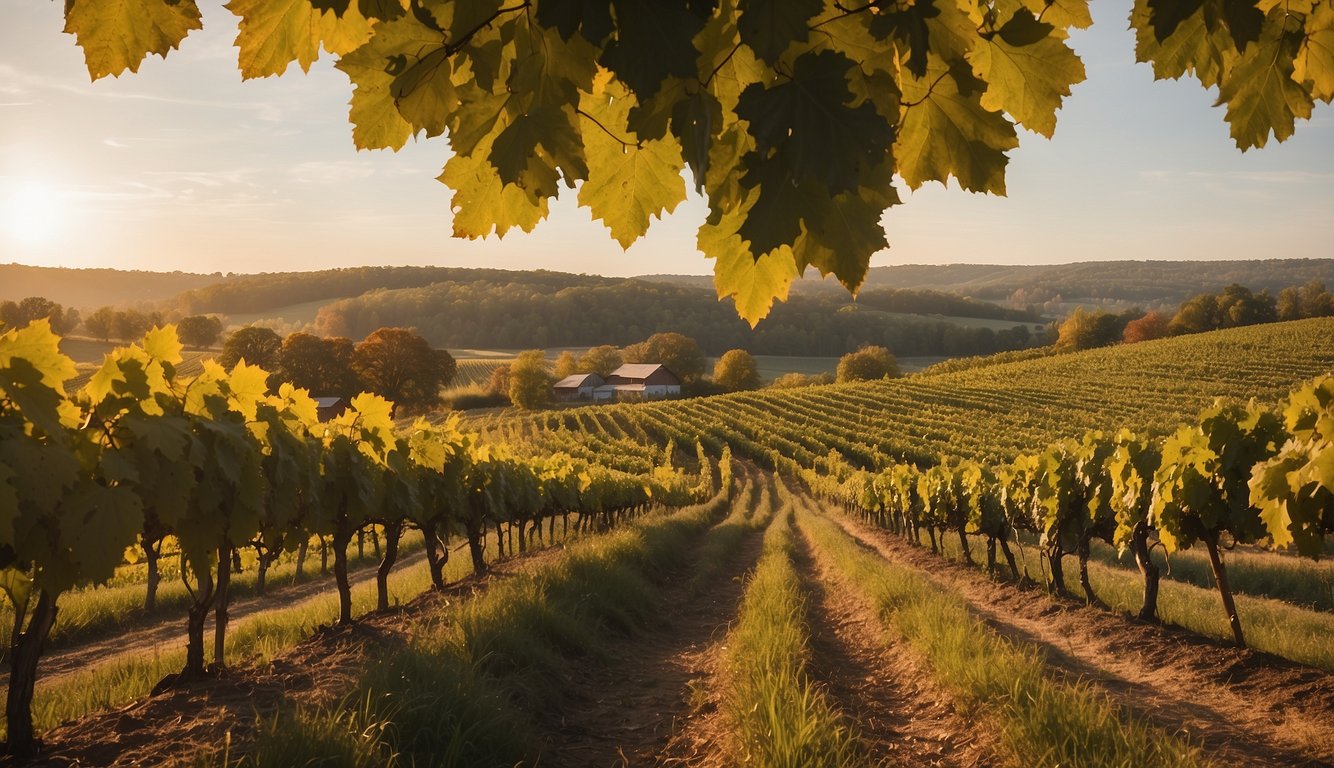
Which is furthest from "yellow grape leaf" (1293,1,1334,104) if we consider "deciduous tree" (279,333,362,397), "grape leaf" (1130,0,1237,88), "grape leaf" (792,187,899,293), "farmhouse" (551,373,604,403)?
"farmhouse" (551,373,604,403)

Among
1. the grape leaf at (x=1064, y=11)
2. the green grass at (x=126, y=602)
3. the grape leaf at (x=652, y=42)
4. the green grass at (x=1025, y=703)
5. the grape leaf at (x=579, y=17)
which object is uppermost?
the grape leaf at (x=1064, y=11)

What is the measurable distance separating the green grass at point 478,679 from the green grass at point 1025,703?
2671 mm

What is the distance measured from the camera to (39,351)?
3.88 metres

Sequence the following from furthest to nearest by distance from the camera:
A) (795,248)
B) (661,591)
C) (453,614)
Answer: (661,591) → (453,614) → (795,248)

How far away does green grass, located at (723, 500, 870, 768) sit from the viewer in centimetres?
382

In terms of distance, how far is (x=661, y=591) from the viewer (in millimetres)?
12375

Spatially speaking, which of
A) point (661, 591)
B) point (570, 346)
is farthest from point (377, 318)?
point (661, 591)

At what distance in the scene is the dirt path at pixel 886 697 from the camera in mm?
4719

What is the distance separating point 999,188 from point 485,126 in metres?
0.91

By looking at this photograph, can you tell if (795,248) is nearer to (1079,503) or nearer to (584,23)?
(584,23)

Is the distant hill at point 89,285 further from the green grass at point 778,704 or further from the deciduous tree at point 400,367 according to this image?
the green grass at point 778,704

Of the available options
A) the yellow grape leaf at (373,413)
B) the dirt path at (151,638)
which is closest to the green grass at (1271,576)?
the yellow grape leaf at (373,413)

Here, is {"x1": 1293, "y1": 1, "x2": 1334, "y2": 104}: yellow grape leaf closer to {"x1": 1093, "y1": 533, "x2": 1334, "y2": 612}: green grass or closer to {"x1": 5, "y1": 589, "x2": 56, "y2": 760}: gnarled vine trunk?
{"x1": 5, "y1": 589, "x2": 56, "y2": 760}: gnarled vine trunk

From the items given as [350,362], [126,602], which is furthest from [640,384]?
[126,602]
